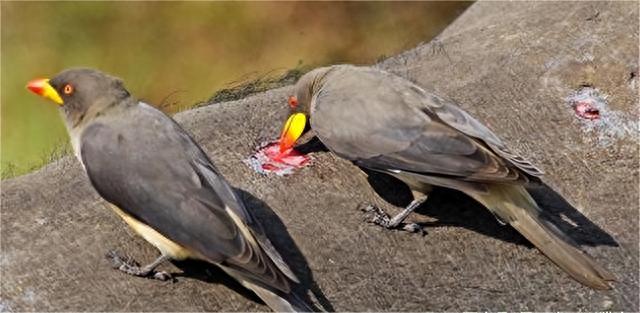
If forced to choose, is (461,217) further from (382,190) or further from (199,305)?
(199,305)

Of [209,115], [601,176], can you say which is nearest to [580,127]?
[601,176]

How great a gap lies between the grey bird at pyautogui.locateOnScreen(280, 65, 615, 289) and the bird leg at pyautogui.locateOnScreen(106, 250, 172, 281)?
47.4 inches

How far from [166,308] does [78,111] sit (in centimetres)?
131

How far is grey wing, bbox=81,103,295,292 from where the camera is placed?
5309 millimetres

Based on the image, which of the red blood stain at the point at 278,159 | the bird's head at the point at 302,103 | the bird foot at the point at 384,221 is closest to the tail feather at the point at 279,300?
the bird foot at the point at 384,221

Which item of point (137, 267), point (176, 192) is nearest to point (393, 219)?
point (176, 192)

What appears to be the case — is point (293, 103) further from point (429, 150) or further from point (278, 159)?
point (429, 150)

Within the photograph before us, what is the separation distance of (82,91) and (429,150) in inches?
76.0

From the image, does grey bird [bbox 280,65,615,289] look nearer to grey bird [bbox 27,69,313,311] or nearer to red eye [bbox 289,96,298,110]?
red eye [bbox 289,96,298,110]

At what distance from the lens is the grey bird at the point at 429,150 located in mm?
5934

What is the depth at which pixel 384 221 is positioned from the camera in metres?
6.02

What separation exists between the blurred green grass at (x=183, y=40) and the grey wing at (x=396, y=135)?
Result: 4.54 meters

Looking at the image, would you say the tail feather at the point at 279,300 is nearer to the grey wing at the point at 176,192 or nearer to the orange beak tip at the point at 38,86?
the grey wing at the point at 176,192

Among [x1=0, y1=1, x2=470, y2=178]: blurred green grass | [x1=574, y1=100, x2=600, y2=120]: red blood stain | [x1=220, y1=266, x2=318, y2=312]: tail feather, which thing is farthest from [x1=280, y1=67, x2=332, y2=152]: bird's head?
[x1=0, y1=1, x2=470, y2=178]: blurred green grass
